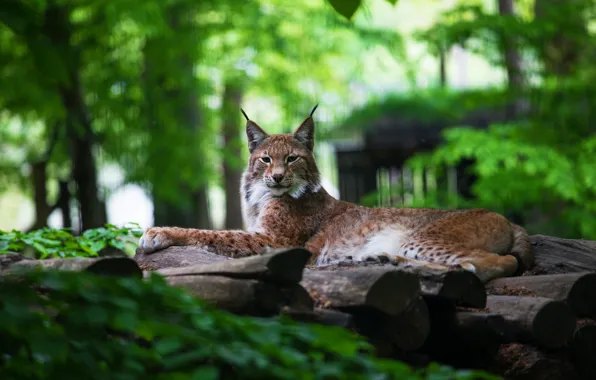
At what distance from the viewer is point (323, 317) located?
3115 millimetres

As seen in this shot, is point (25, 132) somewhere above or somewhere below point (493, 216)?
above

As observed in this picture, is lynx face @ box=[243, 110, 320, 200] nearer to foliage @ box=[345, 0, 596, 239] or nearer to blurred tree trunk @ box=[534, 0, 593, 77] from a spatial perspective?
foliage @ box=[345, 0, 596, 239]

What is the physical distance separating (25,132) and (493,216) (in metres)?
9.66

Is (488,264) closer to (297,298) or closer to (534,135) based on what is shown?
(297,298)

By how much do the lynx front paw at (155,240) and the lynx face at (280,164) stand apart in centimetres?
102

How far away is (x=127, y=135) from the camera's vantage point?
9742 mm

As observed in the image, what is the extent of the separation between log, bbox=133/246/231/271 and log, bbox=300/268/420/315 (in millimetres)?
1076

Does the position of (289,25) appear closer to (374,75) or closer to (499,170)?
(374,75)

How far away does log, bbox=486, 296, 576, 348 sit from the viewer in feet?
11.4

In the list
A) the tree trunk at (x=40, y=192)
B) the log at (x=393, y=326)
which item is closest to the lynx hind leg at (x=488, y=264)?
the log at (x=393, y=326)

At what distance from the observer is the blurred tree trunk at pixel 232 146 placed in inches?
475

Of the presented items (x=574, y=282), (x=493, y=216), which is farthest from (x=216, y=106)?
(x=574, y=282)

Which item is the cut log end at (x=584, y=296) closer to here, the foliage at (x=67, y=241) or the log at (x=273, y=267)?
the log at (x=273, y=267)

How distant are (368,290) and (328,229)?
223 centimetres
